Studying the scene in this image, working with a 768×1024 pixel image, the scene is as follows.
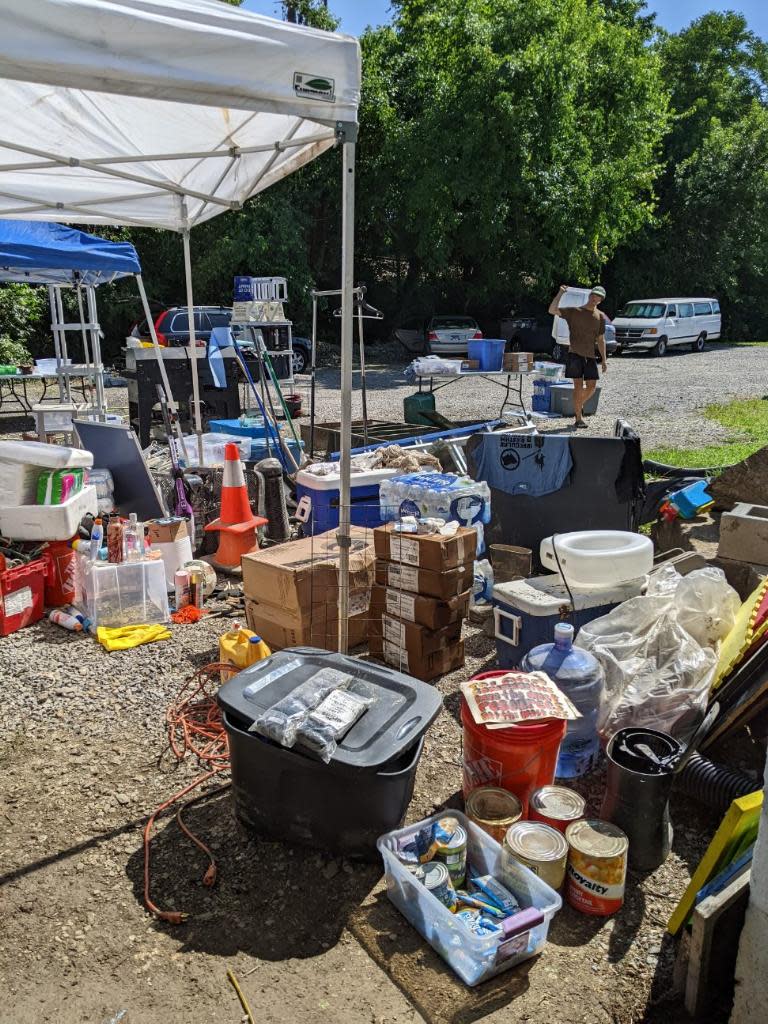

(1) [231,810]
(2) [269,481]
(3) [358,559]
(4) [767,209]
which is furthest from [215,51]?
(4) [767,209]

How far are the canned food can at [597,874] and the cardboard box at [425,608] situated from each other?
1.58 meters

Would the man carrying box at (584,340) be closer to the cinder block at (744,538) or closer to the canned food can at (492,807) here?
the cinder block at (744,538)

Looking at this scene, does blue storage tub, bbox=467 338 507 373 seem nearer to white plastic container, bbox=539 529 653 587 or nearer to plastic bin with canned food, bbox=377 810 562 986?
white plastic container, bbox=539 529 653 587

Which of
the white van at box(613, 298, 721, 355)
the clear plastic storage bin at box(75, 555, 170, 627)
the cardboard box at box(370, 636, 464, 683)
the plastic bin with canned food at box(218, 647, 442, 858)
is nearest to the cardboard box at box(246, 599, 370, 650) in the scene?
the cardboard box at box(370, 636, 464, 683)

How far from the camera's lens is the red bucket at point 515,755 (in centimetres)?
298

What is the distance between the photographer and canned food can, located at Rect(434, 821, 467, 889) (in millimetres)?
2652

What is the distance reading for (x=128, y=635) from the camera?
190 inches

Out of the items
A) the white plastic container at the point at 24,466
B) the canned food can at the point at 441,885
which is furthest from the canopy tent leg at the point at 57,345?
the canned food can at the point at 441,885

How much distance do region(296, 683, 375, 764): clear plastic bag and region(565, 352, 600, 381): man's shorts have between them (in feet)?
28.7

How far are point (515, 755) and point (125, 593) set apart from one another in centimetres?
302

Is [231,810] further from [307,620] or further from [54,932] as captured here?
[307,620]

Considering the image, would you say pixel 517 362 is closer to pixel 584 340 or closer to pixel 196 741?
pixel 584 340

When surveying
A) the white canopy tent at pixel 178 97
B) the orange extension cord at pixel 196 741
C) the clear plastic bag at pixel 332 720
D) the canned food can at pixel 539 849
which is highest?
the white canopy tent at pixel 178 97

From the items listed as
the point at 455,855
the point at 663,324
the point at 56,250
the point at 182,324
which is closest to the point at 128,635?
the point at 455,855
